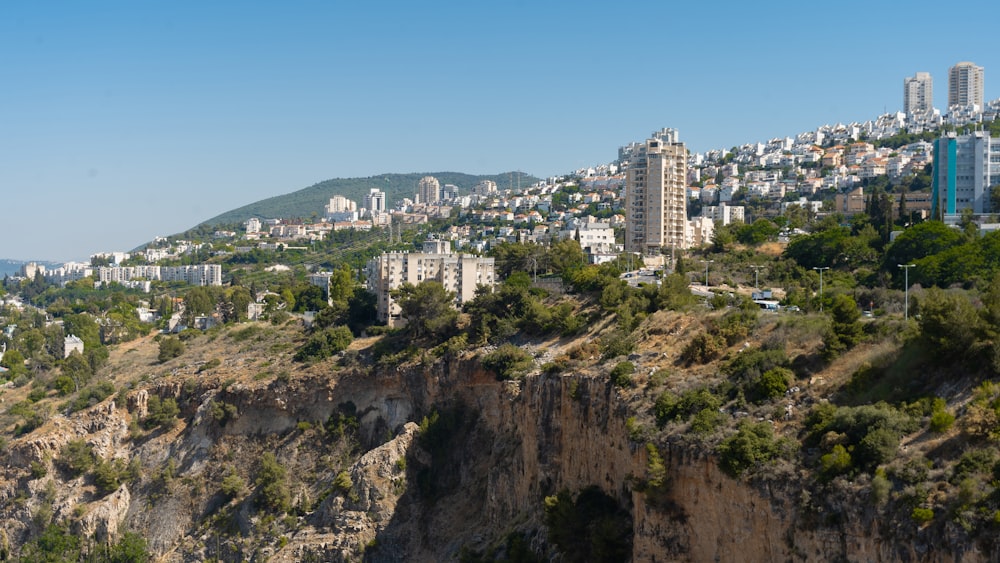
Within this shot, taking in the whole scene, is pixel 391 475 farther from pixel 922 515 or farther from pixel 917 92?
pixel 917 92

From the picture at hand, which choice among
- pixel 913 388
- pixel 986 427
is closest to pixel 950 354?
pixel 913 388

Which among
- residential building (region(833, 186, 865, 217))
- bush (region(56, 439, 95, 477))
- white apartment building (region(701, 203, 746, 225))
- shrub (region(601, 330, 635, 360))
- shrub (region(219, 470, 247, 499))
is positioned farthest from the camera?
white apartment building (region(701, 203, 746, 225))

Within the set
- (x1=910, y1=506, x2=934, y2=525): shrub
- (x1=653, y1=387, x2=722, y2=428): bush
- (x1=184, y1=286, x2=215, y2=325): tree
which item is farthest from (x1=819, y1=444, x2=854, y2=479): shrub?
(x1=184, y1=286, x2=215, y2=325): tree

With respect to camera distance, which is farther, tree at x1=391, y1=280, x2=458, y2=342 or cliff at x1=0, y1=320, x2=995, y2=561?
tree at x1=391, y1=280, x2=458, y2=342

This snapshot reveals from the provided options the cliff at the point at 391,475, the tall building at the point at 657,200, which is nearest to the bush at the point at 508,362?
the cliff at the point at 391,475

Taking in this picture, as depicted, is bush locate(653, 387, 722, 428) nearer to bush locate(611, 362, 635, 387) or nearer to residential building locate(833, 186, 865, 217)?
bush locate(611, 362, 635, 387)
